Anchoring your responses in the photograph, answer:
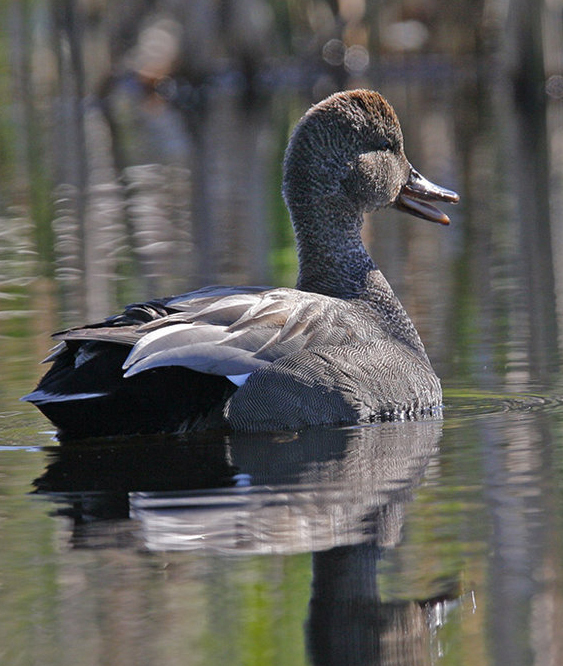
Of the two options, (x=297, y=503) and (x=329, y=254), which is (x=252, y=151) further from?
(x=297, y=503)

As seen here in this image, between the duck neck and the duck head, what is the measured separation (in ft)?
0.18

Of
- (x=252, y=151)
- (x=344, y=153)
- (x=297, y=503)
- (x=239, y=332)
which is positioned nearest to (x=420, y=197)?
(x=344, y=153)

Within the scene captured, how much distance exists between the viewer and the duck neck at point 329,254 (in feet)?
24.0

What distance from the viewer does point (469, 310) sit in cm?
895

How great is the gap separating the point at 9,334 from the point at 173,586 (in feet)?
15.5

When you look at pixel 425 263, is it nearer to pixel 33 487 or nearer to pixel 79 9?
pixel 33 487

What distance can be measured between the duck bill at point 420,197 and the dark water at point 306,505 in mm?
725

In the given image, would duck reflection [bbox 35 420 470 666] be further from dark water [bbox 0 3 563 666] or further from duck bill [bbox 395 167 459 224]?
duck bill [bbox 395 167 459 224]

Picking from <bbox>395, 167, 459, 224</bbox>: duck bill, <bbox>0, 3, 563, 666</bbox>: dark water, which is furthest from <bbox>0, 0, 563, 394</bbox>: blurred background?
<bbox>395, 167, 459, 224</bbox>: duck bill

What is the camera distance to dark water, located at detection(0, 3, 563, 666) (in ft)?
13.1

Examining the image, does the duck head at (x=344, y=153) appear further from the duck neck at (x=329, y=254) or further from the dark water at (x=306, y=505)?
the dark water at (x=306, y=505)

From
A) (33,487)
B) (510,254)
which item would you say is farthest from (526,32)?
(33,487)

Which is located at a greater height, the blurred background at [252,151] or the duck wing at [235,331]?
the blurred background at [252,151]

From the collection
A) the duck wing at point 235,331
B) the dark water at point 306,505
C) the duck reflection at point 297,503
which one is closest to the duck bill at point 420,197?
the dark water at point 306,505
